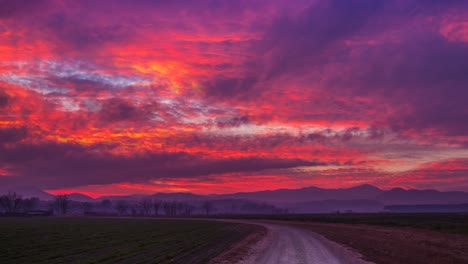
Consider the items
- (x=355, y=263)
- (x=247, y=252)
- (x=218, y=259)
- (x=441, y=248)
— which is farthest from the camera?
(x=441, y=248)

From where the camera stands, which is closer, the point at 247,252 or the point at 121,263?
the point at 121,263

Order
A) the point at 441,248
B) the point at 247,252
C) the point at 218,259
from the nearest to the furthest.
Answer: the point at 218,259
the point at 247,252
the point at 441,248

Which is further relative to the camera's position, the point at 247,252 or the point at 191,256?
the point at 247,252

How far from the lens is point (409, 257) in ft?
89.4

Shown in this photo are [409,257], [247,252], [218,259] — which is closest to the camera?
[218,259]

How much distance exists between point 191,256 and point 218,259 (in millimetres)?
2411

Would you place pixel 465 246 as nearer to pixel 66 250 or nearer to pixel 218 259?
pixel 218 259

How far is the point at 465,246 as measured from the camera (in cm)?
3338

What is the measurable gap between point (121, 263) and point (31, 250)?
1089cm

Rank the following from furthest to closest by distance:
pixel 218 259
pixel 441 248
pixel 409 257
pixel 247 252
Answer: pixel 441 248 < pixel 247 252 < pixel 409 257 < pixel 218 259

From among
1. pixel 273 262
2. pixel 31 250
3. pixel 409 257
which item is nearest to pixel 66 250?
pixel 31 250

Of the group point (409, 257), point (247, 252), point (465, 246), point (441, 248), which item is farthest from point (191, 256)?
point (465, 246)

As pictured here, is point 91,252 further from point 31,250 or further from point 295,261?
point 295,261

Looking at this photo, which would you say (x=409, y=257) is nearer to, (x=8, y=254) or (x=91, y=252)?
(x=91, y=252)
